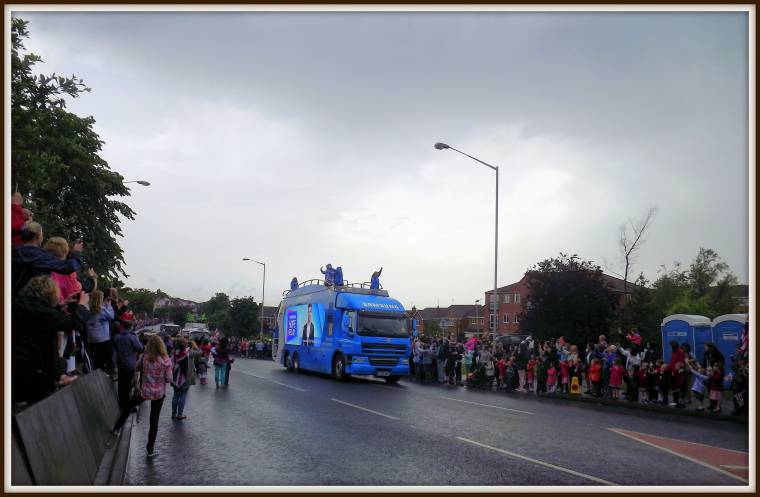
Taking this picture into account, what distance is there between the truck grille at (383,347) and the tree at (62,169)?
10510 mm

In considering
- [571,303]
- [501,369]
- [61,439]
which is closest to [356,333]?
[501,369]

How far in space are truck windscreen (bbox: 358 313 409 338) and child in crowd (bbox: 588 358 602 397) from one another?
7.26m

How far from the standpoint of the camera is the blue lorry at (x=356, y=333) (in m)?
22.5

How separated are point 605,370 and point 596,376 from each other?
0.35 m

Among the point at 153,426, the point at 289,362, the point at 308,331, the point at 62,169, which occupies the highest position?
the point at 62,169

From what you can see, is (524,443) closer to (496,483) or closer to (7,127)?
(496,483)

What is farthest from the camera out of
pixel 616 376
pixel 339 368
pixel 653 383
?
pixel 339 368

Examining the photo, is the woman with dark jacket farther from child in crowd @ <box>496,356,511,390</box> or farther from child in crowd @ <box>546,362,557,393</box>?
child in crowd @ <box>496,356,511,390</box>

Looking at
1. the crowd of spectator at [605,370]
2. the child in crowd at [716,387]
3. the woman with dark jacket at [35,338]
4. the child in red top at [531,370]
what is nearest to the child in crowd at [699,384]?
the crowd of spectator at [605,370]

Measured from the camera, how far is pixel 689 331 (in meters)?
21.7

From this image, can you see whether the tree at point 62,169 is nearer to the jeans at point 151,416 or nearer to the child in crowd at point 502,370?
the jeans at point 151,416

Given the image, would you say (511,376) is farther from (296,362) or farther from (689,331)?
(296,362)

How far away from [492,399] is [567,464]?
999 centimetres

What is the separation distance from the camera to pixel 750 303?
18.8 feet
